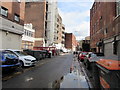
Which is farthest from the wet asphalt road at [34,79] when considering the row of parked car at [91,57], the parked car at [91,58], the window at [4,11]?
the window at [4,11]

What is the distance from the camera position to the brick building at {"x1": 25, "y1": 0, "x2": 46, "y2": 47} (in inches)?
1803

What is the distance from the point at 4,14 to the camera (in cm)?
1638

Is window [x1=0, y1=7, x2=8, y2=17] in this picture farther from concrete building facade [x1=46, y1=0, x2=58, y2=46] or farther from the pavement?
concrete building facade [x1=46, y1=0, x2=58, y2=46]

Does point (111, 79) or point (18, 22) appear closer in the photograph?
point (111, 79)

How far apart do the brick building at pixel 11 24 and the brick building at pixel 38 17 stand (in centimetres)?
2411

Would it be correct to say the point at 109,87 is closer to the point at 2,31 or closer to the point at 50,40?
the point at 2,31

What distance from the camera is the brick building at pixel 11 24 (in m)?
15.8

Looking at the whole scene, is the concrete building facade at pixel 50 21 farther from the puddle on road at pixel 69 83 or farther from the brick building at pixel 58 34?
the puddle on road at pixel 69 83

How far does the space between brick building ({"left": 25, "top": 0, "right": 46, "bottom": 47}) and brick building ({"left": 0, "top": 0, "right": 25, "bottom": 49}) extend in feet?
79.1

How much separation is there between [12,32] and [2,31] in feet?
7.82

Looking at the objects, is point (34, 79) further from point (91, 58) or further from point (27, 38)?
point (27, 38)

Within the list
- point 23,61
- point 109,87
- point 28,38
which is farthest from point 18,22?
point 109,87

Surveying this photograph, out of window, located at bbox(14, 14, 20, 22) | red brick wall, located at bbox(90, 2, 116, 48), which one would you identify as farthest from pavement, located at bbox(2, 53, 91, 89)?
window, located at bbox(14, 14, 20, 22)

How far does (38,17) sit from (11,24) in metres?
31.5
